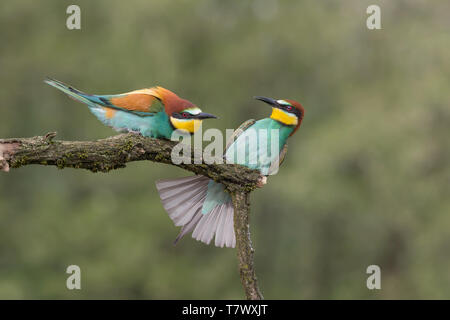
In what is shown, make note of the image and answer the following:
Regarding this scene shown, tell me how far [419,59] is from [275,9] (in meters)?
4.47

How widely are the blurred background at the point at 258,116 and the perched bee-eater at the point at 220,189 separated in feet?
27.0

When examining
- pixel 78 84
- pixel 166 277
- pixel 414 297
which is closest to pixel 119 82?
pixel 78 84

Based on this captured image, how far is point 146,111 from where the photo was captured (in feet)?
15.3

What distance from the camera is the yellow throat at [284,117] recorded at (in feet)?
18.1

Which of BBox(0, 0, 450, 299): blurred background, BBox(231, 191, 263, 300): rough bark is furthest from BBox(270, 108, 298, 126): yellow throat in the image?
BBox(0, 0, 450, 299): blurred background

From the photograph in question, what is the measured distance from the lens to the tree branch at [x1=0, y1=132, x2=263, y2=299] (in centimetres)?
392

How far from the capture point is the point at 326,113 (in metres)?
17.7

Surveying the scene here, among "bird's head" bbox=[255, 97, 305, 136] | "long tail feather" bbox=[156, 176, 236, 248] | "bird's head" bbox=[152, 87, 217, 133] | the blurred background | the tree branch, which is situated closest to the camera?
the tree branch

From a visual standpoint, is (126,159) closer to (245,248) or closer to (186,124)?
(186,124)

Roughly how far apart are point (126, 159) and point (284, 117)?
175 centimetres

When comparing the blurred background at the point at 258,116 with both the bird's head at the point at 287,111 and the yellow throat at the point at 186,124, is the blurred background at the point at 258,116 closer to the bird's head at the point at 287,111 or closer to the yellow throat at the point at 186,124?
the bird's head at the point at 287,111

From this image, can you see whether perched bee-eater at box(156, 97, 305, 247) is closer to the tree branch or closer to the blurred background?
the tree branch

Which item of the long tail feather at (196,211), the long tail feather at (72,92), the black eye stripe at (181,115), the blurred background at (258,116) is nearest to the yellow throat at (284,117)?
the long tail feather at (196,211)

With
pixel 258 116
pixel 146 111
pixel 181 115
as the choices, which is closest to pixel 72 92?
pixel 146 111
